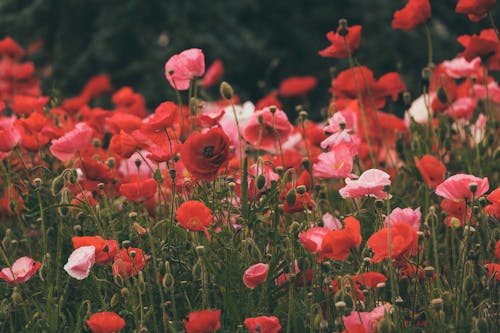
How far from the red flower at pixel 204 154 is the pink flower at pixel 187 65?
1.28 ft

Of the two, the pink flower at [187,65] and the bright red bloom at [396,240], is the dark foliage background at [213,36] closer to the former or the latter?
the pink flower at [187,65]

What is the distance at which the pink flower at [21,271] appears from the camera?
6.56 feet

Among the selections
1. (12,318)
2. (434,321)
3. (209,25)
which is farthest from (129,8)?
(434,321)

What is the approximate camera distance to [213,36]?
17.5 feet

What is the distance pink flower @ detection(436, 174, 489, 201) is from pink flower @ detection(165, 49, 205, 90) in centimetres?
73

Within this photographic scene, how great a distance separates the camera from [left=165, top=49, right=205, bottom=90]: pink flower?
2244 millimetres

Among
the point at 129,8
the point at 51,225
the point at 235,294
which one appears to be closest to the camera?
the point at 235,294

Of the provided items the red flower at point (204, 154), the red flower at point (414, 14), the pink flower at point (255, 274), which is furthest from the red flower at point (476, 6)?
the pink flower at point (255, 274)

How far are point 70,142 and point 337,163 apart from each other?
29.8 inches

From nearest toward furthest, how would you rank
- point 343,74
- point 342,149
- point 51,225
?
point 342,149 < point 51,225 < point 343,74

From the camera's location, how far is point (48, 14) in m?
5.50

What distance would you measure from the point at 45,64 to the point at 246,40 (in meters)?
1.33

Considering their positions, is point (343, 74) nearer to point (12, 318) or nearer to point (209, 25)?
point (12, 318)

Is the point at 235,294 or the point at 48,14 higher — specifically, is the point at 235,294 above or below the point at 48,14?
below
